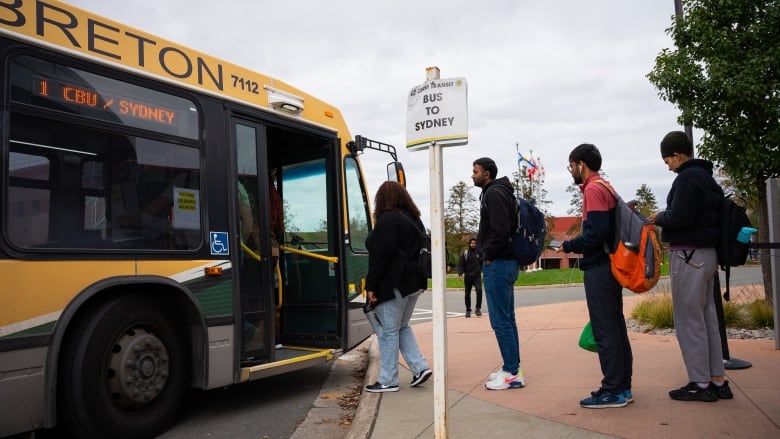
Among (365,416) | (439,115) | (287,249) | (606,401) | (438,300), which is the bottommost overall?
(365,416)

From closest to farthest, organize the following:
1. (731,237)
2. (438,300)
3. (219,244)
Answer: (438,300) → (731,237) → (219,244)

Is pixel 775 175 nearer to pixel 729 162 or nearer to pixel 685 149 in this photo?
pixel 729 162

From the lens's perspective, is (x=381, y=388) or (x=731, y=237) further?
(x=381, y=388)

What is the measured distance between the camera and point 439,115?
3.54 meters

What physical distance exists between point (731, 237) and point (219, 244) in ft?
13.2

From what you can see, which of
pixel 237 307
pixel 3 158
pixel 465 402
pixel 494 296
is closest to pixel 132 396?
pixel 237 307

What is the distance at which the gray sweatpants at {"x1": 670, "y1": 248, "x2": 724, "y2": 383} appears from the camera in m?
4.60

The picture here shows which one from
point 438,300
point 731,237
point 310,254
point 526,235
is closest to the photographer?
point 438,300

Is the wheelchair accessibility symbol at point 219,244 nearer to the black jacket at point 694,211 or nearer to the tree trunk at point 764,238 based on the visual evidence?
the black jacket at point 694,211

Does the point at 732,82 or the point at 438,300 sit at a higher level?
the point at 732,82

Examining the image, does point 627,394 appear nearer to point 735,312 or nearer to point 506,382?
point 506,382

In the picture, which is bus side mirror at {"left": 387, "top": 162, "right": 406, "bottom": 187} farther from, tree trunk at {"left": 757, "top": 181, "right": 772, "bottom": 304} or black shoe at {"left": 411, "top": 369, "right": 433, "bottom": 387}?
tree trunk at {"left": 757, "top": 181, "right": 772, "bottom": 304}

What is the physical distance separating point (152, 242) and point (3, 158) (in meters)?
1.17

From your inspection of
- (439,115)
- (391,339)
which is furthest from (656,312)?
(439,115)
